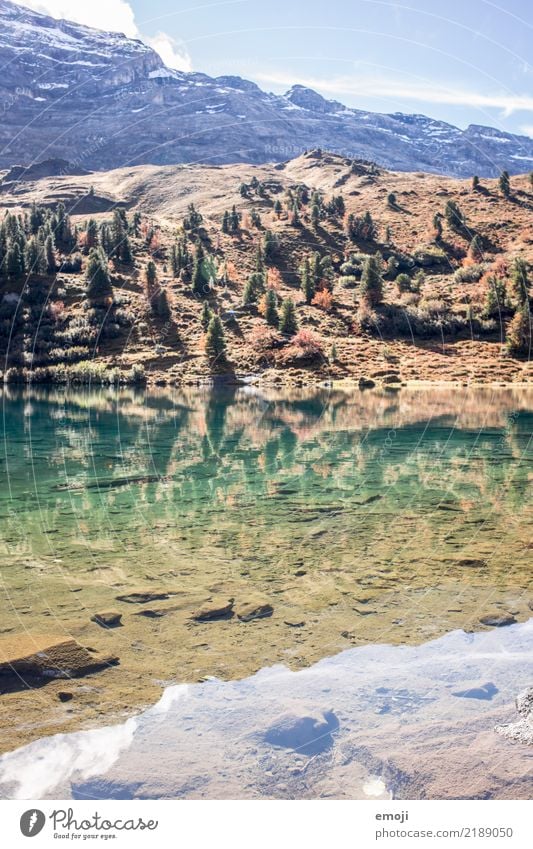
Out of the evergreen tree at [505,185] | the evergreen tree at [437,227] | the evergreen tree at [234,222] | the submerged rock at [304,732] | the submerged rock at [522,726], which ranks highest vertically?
the evergreen tree at [505,185]

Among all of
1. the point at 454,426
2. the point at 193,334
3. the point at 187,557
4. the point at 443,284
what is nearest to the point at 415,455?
the point at 454,426

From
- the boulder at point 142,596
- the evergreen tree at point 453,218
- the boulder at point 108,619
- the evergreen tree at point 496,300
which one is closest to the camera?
the boulder at point 108,619

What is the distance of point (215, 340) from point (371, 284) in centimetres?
2751

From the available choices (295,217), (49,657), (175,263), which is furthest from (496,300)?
(49,657)

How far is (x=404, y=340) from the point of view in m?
95.7

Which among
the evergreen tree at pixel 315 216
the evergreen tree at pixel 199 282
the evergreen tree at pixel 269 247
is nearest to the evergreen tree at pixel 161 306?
the evergreen tree at pixel 199 282

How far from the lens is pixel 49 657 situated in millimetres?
10008

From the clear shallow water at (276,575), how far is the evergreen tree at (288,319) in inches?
2356

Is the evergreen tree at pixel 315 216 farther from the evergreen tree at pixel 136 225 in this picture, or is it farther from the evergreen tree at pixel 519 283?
the evergreen tree at pixel 519 283

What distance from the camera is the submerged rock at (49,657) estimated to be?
31.7 feet

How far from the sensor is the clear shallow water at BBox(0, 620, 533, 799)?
694cm

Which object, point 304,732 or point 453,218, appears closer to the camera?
point 304,732

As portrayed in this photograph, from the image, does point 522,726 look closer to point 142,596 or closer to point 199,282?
point 142,596

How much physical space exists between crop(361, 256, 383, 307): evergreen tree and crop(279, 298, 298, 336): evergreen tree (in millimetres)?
13624
